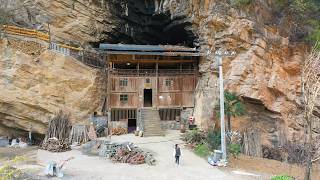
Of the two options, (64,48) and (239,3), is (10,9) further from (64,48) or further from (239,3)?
(239,3)

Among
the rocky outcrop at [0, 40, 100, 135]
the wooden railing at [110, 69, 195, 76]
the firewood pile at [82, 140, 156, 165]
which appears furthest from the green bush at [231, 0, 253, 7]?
the firewood pile at [82, 140, 156, 165]

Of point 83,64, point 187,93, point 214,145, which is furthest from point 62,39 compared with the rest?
point 214,145

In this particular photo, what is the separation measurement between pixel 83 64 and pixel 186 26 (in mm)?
10299

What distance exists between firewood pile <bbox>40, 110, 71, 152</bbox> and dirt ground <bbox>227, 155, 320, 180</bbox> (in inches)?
498

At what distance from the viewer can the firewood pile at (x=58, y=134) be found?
26812 millimetres

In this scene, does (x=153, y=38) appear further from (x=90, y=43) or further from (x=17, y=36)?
(x=17, y=36)

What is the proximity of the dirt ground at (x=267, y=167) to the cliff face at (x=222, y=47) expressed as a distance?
15.4 feet

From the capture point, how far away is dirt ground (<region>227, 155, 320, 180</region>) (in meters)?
23.2

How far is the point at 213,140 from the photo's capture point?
2662cm

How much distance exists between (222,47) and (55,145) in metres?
15.9

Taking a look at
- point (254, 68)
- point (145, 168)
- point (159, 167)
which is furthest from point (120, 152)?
point (254, 68)

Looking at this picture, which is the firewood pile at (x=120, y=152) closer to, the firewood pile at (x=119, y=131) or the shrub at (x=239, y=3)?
the firewood pile at (x=119, y=131)

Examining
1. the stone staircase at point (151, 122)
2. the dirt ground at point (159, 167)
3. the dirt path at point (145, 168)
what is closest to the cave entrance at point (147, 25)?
the stone staircase at point (151, 122)

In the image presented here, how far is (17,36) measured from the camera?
29.2 metres
